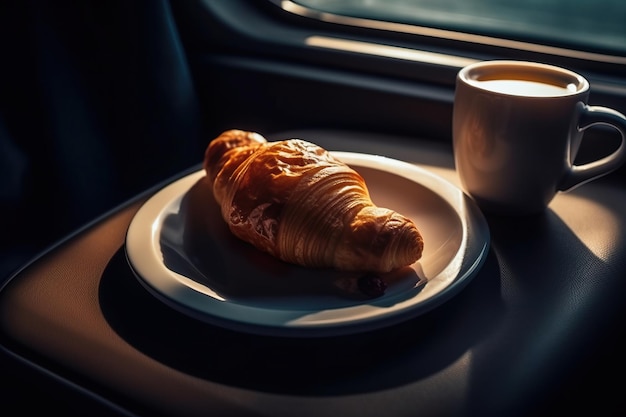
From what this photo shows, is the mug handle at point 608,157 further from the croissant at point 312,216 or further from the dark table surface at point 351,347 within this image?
the croissant at point 312,216

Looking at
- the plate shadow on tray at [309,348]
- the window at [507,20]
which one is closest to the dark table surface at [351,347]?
the plate shadow on tray at [309,348]

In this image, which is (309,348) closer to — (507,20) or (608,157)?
(608,157)

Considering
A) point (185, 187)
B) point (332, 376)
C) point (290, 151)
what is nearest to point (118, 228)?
point (185, 187)

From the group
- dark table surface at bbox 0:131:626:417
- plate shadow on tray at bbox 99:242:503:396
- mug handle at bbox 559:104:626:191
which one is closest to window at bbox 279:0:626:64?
mug handle at bbox 559:104:626:191

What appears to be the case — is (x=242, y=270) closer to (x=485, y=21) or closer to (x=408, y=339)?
(x=408, y=339)

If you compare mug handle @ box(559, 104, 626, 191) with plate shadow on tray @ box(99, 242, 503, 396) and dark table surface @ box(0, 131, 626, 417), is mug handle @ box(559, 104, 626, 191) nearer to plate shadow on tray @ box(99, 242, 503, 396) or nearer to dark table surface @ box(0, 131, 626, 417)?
dark table surface @ box(0, 131, 626, 417)

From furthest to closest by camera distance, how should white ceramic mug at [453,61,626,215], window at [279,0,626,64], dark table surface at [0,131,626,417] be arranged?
window at [279,0,626,64]
white ceramic mug at [453,61,626,215]
dark table surface at [0,131,626,417]
